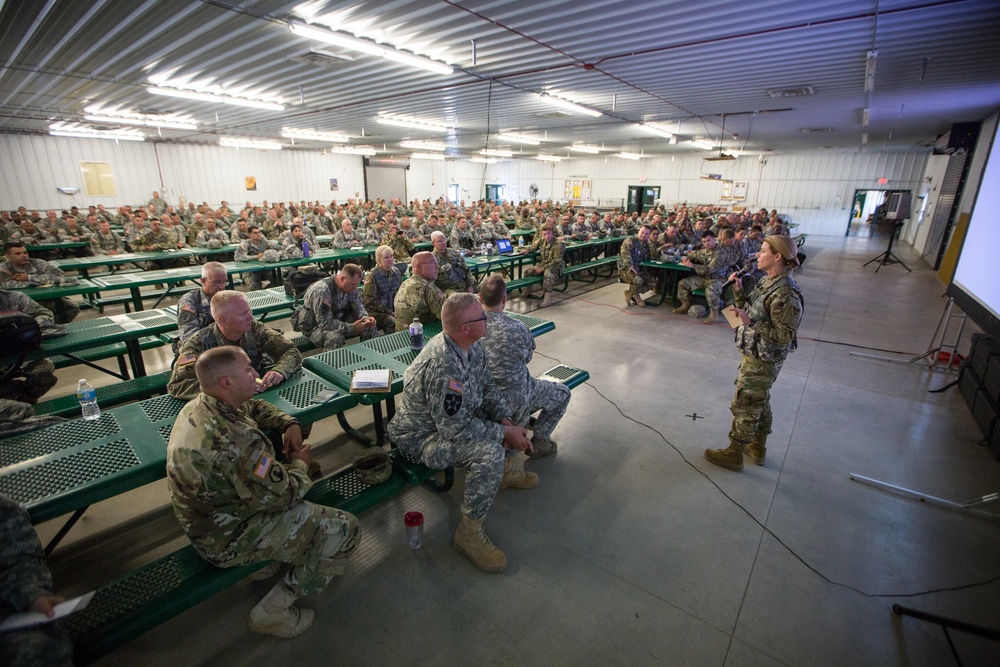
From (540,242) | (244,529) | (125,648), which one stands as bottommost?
(125,648)

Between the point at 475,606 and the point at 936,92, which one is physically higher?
the point at 936,92

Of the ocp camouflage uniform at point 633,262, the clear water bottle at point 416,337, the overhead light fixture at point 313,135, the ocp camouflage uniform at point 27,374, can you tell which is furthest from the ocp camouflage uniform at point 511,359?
the overhead light fixture at point 313,135

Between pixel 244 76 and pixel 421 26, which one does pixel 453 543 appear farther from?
pixel 244 76

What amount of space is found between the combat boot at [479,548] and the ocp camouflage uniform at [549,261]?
624cm

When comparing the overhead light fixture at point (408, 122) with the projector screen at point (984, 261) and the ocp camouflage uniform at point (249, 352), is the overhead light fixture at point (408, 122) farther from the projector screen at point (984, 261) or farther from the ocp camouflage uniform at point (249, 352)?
the projector screen at point (984, 261)

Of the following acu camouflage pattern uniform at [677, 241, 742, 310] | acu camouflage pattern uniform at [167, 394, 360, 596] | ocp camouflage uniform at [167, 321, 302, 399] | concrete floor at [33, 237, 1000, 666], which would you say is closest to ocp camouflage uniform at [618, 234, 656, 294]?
acu camouflage pattern uniform at [677, 241, 742, 310]

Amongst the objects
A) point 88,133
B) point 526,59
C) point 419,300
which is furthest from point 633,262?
point 88,133

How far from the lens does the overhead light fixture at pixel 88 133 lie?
1298 centimetres

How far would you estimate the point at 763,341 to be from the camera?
3139mm

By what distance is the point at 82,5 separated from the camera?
505 centimetres

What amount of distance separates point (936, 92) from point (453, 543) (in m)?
11.7

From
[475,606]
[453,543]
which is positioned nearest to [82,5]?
[453,543]

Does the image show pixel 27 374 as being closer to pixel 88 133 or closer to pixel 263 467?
pixel 263 467

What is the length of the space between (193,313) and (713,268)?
722cm
